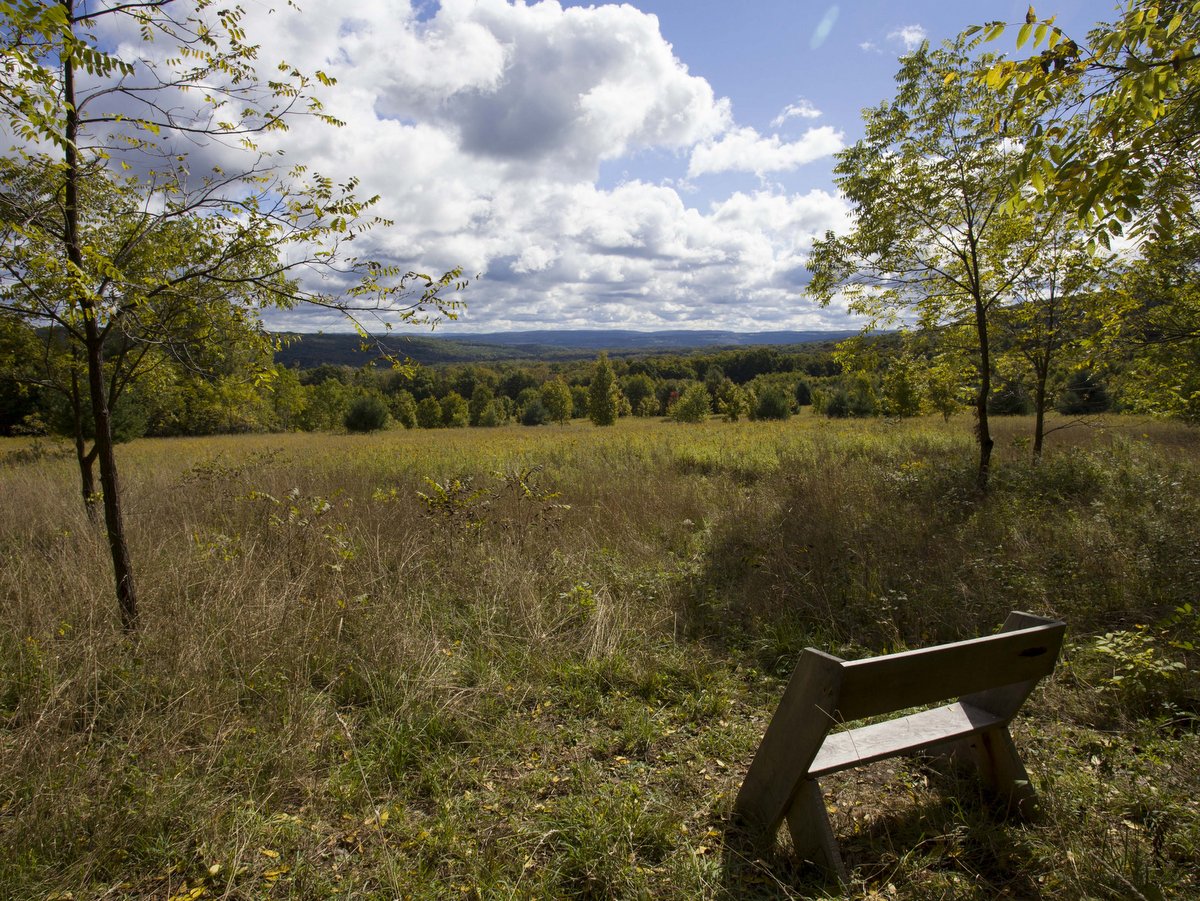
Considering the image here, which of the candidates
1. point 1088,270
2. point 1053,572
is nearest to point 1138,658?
point 1053,572

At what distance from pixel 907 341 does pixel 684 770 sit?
8634mm

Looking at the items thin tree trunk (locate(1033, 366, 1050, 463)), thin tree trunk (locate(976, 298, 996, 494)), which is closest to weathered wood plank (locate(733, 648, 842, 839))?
thin tree trunk (locate(976, 298, 996, 494))

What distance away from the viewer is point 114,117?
3324mm

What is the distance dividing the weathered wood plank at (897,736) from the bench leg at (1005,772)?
0.08 metres

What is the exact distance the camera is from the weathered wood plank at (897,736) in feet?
7.57

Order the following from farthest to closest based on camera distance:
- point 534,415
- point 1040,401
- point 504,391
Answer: point 504,391 → point 534,415 → point 1040,401

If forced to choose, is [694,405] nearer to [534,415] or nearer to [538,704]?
[534,415]

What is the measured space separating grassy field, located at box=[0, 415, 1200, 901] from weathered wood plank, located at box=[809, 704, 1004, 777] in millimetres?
420

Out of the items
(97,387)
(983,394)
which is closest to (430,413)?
(983,394)

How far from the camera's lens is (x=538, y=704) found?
359 cm

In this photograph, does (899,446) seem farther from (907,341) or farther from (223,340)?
(223,340)

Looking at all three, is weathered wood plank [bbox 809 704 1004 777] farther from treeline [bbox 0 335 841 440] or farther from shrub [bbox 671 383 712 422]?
shrub [bbox 671 383 712 422]

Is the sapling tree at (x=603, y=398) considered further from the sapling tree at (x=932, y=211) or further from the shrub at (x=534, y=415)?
the sapling tree at (x=932, y=211)

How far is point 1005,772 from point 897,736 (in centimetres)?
61
